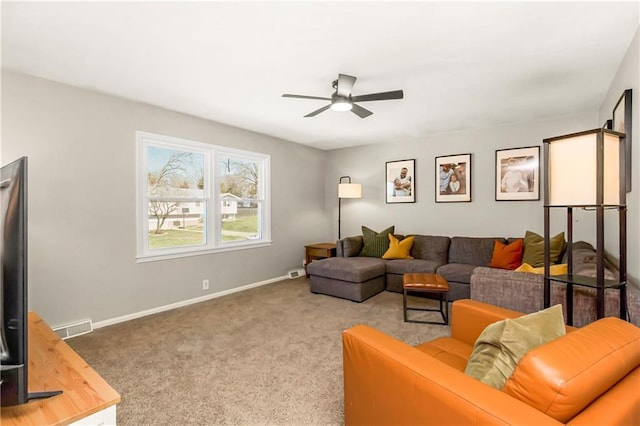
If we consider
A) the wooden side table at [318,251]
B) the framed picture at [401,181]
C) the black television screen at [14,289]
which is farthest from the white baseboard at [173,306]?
the black television screen at [14,289]

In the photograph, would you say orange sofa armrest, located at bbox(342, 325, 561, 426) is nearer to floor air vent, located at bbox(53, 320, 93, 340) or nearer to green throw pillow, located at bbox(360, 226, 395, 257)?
floor air vent, located at bbox(53, 320, 93, 340)

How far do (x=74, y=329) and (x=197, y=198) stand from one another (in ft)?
6.20

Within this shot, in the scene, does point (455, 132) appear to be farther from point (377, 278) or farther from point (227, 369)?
point (227, 369)

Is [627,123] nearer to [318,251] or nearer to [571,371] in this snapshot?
[571,371]

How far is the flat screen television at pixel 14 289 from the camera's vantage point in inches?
35.1

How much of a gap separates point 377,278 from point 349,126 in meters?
2.21

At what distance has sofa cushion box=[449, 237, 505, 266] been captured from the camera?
14.1ft

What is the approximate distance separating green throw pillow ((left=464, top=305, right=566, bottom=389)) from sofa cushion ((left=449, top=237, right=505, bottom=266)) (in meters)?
3.27

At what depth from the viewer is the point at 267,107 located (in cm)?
364

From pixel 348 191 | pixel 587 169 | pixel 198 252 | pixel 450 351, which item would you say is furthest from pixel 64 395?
pixel 348 191

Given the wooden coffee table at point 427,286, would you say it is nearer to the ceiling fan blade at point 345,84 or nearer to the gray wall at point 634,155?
the gray wall at point 634,155

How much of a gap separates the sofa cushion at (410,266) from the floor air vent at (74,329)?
360cm

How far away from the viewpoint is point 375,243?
504 centimetres

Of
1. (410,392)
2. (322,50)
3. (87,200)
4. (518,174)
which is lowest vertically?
(410,392)
